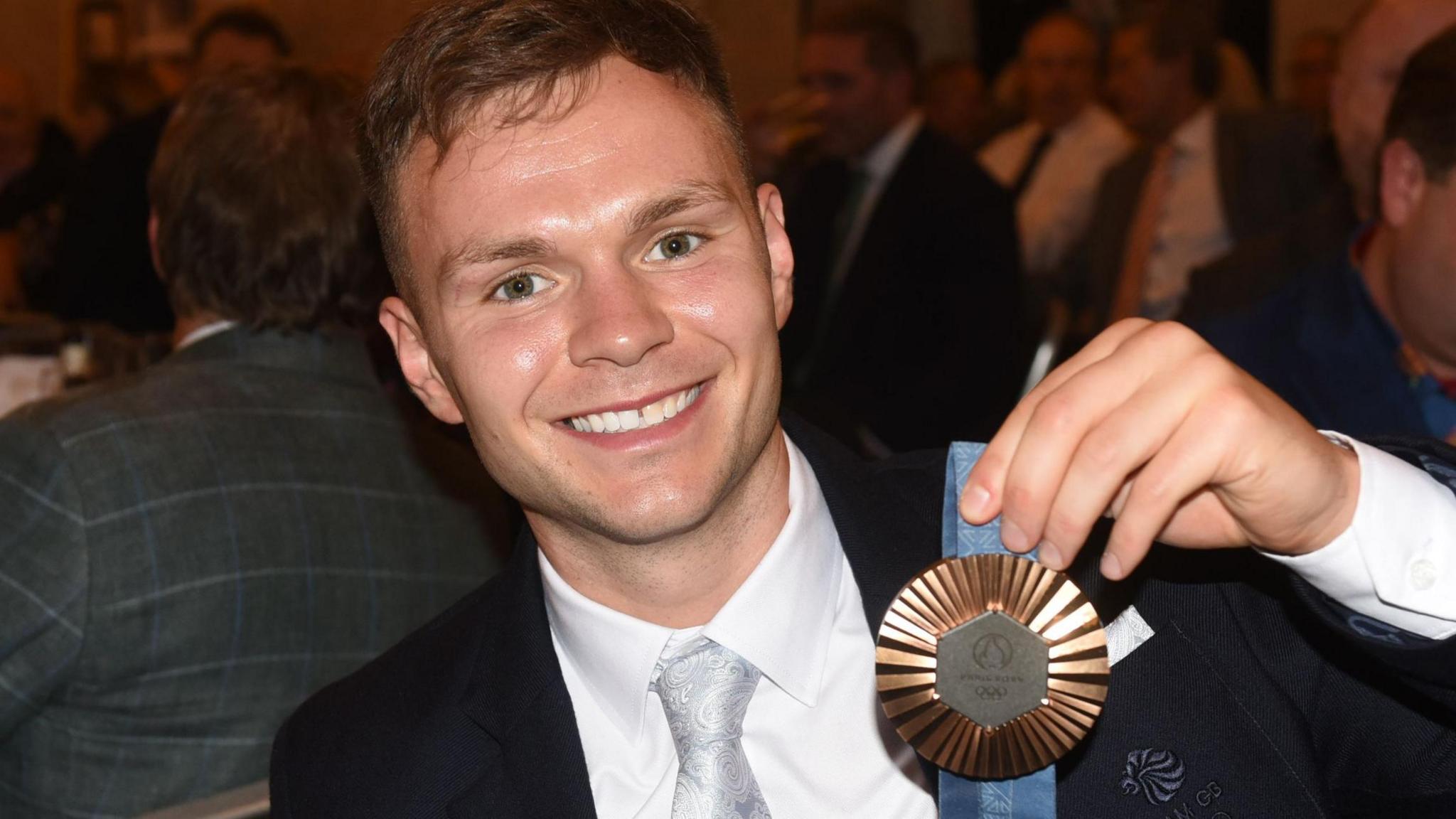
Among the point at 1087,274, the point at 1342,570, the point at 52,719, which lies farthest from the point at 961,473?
the point at 1087,274

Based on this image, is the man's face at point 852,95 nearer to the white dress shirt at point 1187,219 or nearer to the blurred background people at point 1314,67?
the white dress shirt at point 1187,219

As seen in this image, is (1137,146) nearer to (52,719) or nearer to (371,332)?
(371,332)

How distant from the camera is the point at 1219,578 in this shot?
1589mm

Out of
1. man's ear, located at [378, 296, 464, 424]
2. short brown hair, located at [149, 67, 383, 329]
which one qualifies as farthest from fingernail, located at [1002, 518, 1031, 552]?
short brown hair, located at [149, 67, 383, 329]

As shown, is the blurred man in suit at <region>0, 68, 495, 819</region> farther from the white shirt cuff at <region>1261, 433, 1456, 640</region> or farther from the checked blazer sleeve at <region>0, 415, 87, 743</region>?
the white shirt cuff at <region>1261, 433, 1456, 640</region>

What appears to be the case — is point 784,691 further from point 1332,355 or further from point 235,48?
point 235,48

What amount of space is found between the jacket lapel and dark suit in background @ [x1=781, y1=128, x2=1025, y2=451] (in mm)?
2995

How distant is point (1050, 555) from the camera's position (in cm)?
122

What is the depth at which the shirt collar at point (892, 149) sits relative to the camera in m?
5.51

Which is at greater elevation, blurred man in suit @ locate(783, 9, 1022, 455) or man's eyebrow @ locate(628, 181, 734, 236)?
man's eyebrow @ locate(628, 181, 734, 236)

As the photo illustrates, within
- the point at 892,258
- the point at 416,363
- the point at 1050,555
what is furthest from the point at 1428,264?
the point at 892,258

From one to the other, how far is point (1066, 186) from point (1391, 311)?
13.3 feet

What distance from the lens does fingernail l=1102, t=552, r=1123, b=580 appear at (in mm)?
1214

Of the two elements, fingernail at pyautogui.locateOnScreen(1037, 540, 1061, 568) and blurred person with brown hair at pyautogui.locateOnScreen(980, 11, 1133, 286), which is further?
blurred person with brown hair at pyautogui.locateOnScreen(980, 11, 1133, 286)
